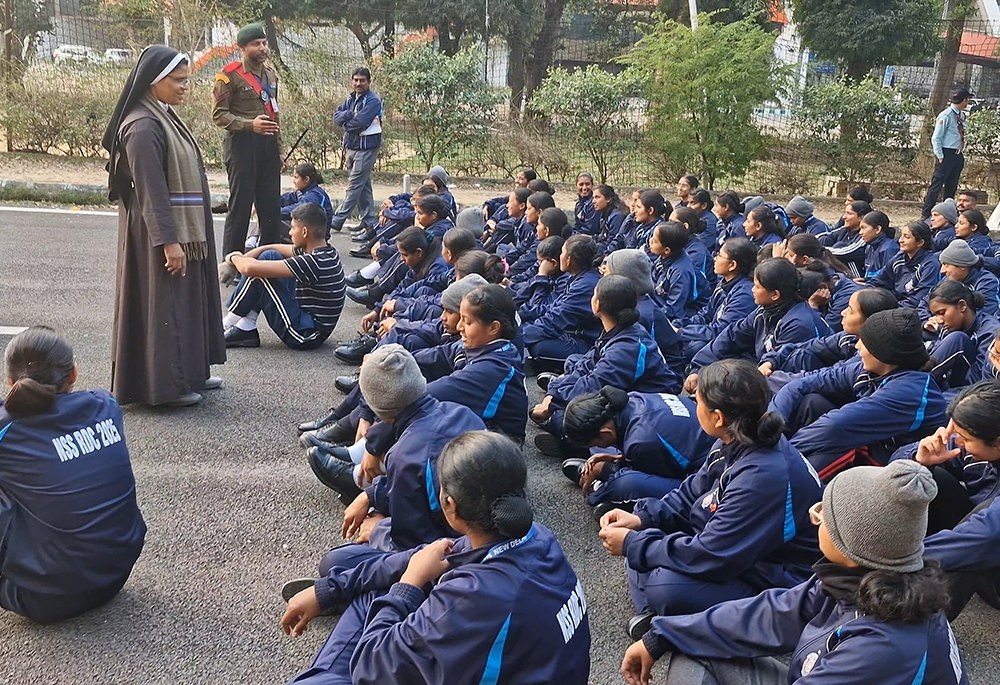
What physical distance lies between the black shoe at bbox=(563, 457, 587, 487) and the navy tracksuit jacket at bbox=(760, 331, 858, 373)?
4.44 ft

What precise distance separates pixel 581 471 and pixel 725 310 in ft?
7.08

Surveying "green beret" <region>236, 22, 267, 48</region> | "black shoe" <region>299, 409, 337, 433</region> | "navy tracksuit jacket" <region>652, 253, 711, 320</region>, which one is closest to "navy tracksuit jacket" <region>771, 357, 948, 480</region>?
"black shoe" <region>299, 409, 337, 433</region>

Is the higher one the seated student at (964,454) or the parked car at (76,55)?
the parked car at (76,55)

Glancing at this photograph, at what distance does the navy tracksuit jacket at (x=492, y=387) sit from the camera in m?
4.20

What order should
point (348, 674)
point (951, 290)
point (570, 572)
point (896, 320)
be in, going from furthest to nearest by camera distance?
point (951, 290) < point (896, 320) < point (348, 674) < point (570, 572)

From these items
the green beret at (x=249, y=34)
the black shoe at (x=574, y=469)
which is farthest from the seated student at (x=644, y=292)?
the green beret at (x=249, y=34)

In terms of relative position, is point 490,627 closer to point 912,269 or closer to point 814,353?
point 814,353

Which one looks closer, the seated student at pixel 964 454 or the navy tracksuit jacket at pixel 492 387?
the seated student at pixel 964 454

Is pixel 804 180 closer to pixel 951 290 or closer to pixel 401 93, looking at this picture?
pixel 401 93

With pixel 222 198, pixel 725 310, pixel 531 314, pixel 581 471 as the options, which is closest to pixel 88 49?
pixel 222 198

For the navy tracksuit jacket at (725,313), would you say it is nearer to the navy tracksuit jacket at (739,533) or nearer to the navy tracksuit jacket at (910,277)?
the navy tracksuit jacket at (910,277)

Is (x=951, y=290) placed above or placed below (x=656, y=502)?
above

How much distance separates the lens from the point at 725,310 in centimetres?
606

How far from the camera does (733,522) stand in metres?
3.00
